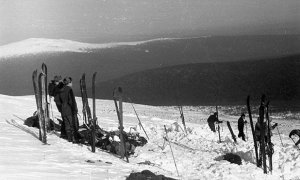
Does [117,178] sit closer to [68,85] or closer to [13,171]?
[13,171]

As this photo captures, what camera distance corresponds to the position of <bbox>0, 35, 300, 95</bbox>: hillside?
353 feet

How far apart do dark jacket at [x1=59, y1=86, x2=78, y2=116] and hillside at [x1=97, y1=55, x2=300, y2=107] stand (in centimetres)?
3608

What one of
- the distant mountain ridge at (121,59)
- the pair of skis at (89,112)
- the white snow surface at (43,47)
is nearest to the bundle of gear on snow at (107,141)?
the pair of skis at (89,112)

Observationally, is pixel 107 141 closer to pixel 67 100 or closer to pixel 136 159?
pixel 136 159

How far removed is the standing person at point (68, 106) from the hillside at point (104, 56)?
212ft

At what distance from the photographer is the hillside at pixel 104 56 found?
4240 inches

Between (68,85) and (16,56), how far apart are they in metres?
146

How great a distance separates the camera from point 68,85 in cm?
1308

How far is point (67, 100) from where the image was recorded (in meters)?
13.1

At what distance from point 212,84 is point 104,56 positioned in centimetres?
8278

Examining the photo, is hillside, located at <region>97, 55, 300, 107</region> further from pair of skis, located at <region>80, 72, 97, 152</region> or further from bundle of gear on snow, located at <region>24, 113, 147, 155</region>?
pair of skis, located at <region>80, 72, 97, 152</region>

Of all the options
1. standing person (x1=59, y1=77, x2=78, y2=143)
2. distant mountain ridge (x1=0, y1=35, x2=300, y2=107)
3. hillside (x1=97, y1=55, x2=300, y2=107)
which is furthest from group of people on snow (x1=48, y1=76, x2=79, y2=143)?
distant mountain ridge (x1=0, y1=35, x2=300, y2=107)

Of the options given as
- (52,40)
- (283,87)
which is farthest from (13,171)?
(52,40)

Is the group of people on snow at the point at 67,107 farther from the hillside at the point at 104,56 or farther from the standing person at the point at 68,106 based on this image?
the hillside at the point at 104,56
